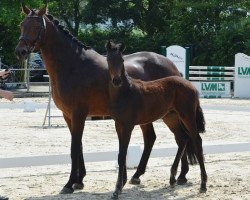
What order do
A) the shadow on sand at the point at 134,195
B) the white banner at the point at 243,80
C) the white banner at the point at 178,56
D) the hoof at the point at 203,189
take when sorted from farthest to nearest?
the white banner at the point at 243,80
the white banner at the point at 178,56
the hoof at the point at 203,189
the shadow on sand at the point at 134,195

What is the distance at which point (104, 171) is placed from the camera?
8.71 meters

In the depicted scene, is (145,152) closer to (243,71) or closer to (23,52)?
(23,52)

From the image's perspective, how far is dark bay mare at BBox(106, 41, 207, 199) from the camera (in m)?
6.77

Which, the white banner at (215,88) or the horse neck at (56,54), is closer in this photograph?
the horse neck at (56,54)

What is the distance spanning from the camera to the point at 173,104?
7578 millimetres

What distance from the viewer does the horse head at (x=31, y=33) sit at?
7.20 m

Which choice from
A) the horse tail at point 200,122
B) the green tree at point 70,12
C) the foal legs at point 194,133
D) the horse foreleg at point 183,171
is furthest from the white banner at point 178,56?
the green tree at point 70,12

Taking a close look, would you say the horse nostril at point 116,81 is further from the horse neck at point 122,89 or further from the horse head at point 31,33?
the horse head at point 31,33

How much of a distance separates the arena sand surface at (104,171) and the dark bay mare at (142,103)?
14.3 inches

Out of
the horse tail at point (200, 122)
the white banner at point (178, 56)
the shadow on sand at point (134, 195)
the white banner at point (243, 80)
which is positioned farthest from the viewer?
the white banner at point (243, 80)

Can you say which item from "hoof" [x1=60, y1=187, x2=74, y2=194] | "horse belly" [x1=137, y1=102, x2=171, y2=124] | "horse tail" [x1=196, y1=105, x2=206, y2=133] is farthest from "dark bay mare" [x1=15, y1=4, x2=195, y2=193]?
"horse belly" [x1=137, y1=102, x2=171, y2=124]

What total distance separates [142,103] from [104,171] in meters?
1.87

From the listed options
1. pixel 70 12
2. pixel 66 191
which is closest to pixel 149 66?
pixel 66 191

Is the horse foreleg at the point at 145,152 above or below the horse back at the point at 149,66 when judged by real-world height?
below
